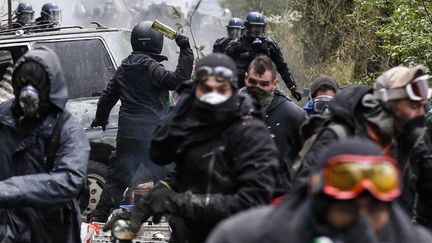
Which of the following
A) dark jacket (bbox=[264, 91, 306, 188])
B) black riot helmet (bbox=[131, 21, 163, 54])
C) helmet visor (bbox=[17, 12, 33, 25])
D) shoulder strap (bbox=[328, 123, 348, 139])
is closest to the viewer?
shoulder strap (bbox=[328, 123, 348, 139])

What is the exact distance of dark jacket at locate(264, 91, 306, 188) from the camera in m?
7.50

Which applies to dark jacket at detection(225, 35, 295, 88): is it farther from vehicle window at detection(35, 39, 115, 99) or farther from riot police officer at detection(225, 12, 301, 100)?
vehicle window at detection(35, 39, 115, 99)

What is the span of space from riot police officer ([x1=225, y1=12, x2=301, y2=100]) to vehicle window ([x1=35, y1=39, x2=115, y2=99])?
131 cm

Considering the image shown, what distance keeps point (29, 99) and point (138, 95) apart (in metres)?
4.65

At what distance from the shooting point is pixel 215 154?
5.25m

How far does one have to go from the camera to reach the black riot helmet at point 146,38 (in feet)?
33.6

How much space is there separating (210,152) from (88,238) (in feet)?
8.12

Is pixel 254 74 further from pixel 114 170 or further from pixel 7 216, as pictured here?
pixel 114 170

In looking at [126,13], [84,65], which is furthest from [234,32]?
[126,13]

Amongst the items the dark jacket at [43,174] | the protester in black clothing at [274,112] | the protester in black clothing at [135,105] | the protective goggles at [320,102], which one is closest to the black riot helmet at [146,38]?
the protester in black clothing at [135,105]

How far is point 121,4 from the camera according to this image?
33.2 metres

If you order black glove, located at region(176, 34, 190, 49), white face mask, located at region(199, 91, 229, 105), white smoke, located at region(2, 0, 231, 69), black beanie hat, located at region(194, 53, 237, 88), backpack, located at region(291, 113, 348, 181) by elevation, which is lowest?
white smoke, located at region(2, 0, 231, 69)

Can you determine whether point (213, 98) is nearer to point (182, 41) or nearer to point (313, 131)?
point (313, 131)

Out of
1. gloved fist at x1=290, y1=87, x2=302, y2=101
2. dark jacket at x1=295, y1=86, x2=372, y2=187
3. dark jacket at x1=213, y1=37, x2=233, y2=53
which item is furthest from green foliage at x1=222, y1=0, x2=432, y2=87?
dark jacket at x1=295, y1=86, x2=372, y2=187
